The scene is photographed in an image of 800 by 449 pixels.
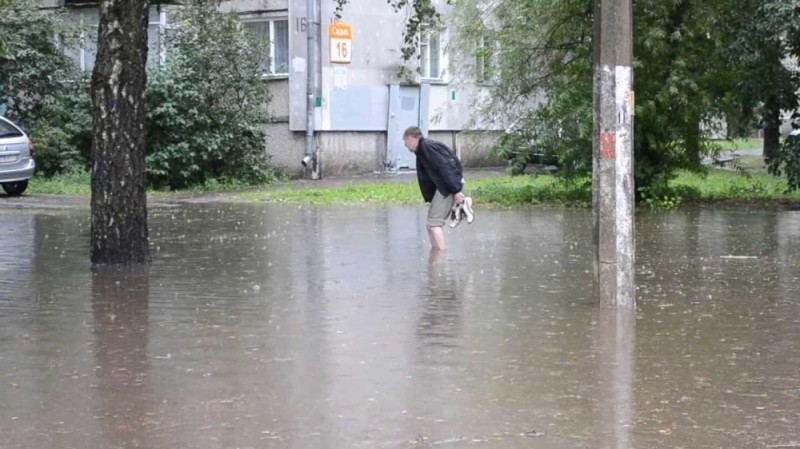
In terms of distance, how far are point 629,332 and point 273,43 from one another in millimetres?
23184

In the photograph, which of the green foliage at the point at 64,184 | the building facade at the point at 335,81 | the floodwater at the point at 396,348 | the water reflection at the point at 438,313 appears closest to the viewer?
the floodwater at the point at 396,348

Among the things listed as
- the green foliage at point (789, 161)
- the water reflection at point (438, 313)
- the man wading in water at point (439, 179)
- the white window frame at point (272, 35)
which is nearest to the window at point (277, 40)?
the white window frame at point (272, 35)

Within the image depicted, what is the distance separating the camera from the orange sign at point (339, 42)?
31188 mm

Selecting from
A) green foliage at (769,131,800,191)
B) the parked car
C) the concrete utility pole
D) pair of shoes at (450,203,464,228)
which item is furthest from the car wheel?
the concrete utility pole

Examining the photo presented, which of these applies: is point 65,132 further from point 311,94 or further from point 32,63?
point 311,94

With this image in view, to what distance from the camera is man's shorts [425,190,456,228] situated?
53.3 ft

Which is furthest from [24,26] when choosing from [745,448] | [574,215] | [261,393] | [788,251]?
[745,448]

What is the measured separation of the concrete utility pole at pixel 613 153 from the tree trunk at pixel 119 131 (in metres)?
5.04

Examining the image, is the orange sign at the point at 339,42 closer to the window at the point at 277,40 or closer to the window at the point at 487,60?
the window at the point at 277,40

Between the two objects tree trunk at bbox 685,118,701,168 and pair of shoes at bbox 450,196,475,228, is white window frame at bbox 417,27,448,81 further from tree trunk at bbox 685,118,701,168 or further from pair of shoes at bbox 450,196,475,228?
pair of shoes at bbox 450,196,475,228

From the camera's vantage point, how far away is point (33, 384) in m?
8.15

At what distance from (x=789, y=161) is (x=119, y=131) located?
11915 mm

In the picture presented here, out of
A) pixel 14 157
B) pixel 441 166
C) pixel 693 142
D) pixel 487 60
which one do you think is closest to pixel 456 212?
pixel 441 166

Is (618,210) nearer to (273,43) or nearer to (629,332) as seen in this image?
(629,332)
